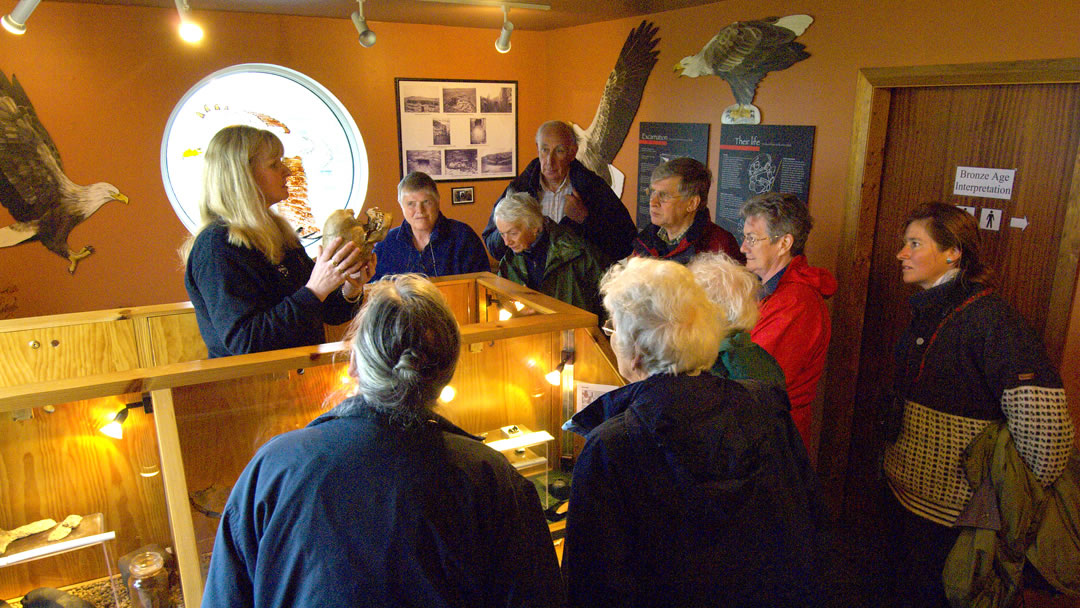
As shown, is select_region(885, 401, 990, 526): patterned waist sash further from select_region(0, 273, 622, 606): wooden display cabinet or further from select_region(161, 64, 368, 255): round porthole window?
select_region(161, 64, 368, 255): round porthole window

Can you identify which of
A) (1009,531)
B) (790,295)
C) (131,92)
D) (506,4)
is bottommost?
(1009,531)

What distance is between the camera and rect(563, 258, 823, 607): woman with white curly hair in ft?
4.20

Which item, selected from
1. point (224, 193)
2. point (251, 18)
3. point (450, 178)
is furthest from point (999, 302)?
point (251, 18)

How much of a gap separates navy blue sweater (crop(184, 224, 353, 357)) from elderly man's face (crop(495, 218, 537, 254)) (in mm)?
1250

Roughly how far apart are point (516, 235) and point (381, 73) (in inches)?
105

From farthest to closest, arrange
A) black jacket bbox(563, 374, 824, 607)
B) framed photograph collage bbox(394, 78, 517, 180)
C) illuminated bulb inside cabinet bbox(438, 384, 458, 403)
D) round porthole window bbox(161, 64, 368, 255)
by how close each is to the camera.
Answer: framed photograph collage bbox(394, 78, 517, 180)
round porthole window bbox(161, 64, 368, 255)
illuminated bulb inside cabinet bbox(438, 384, 458, 403)
black jacket bbox(563, 374, 824, 607)

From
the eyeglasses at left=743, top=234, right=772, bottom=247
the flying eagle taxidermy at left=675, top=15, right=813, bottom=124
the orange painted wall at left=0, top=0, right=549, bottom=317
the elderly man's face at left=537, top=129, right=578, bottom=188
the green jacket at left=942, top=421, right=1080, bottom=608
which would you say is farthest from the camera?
the orange painted wall at left=0, top=0, right=549, bottom=317

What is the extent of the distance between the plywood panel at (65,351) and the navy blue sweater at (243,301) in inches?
27.6

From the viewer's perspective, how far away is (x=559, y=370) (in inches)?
83.7

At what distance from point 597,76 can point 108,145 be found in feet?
10.6

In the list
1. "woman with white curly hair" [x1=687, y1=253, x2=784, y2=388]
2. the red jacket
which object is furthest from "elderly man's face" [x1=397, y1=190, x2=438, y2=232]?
"woman with white curly hair" [x1=687, y1=253, x2=784, y2=388]

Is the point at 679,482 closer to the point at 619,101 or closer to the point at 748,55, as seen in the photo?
the point at 748,55

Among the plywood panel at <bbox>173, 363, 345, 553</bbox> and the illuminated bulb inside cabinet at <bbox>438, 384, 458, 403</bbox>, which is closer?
the plywood panel at <bbox>173, 363, 345, 553</bbox>

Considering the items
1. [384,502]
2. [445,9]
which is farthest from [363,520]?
[445,9]
